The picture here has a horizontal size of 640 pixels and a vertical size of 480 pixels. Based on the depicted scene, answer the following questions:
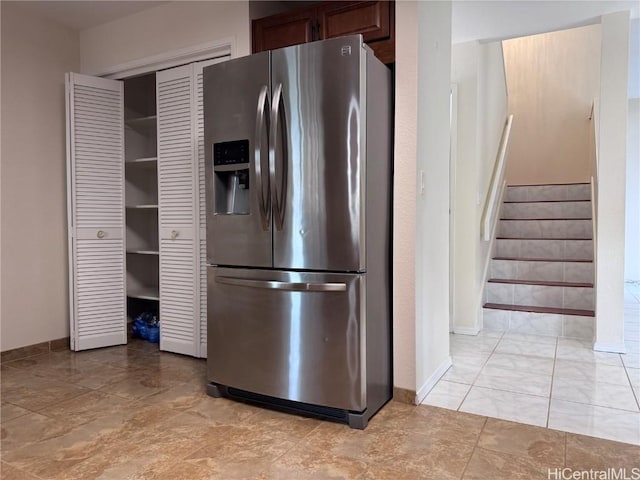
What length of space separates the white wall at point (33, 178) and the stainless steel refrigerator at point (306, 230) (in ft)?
5.83

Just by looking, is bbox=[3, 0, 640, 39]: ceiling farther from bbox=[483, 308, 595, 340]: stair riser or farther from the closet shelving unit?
bbox=[483, 308, 595, 340]: stair riser

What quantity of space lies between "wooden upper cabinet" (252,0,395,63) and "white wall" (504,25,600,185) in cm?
491

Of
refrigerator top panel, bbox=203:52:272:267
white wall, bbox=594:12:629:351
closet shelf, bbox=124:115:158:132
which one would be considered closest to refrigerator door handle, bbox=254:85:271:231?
refrigerator top panel, bbox=203:52:272:267

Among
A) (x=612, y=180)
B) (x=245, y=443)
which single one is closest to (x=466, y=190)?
(x=612, y=180)

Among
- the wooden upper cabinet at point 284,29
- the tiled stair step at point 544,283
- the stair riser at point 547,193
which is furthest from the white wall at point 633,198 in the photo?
the wooden upper cabinet at point 284,29

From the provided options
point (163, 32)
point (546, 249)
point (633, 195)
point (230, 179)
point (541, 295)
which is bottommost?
point (541, 295)

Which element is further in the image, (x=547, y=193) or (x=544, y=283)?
(x=547, y=193)

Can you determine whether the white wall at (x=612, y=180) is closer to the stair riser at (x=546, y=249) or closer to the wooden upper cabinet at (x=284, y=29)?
the stair riser at (x=546, y=249)

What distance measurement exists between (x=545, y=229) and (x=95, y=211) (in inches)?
178

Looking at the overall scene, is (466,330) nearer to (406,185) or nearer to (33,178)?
(406,185)

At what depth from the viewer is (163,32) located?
3.25 metres

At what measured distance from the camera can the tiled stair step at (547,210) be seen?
5168 millimetres

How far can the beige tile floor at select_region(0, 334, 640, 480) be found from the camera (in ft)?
5.77

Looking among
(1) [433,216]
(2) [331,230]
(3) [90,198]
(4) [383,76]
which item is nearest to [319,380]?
(2) [331,230]
